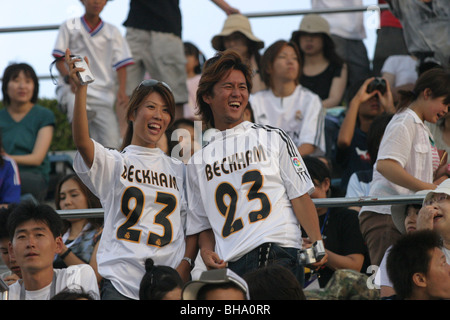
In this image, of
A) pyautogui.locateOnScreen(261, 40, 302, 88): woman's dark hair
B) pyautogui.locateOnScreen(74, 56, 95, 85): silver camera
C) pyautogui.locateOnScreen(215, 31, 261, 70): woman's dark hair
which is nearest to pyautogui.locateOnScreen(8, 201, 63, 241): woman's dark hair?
pyautogui.locateOnScreen(74, 56, 95, 85): silver camera

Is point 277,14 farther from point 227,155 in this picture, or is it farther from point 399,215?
point 227,155

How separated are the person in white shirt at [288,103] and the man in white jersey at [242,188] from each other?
2.49 metres

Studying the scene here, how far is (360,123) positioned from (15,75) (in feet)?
10.3

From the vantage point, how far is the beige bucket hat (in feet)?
29.1

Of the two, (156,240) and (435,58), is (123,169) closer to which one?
(156,240)

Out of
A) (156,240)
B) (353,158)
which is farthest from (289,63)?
(156,240)

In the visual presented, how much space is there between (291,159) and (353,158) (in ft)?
8.95

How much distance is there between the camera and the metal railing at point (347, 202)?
5.65m

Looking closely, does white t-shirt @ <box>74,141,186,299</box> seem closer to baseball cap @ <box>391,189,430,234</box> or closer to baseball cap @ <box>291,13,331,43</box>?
baseball cap @ <box>391,189,430,234</box>

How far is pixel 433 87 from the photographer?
6.17 m

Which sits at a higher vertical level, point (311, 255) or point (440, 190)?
point (440, 190)

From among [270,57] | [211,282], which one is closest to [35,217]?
[211,282]
